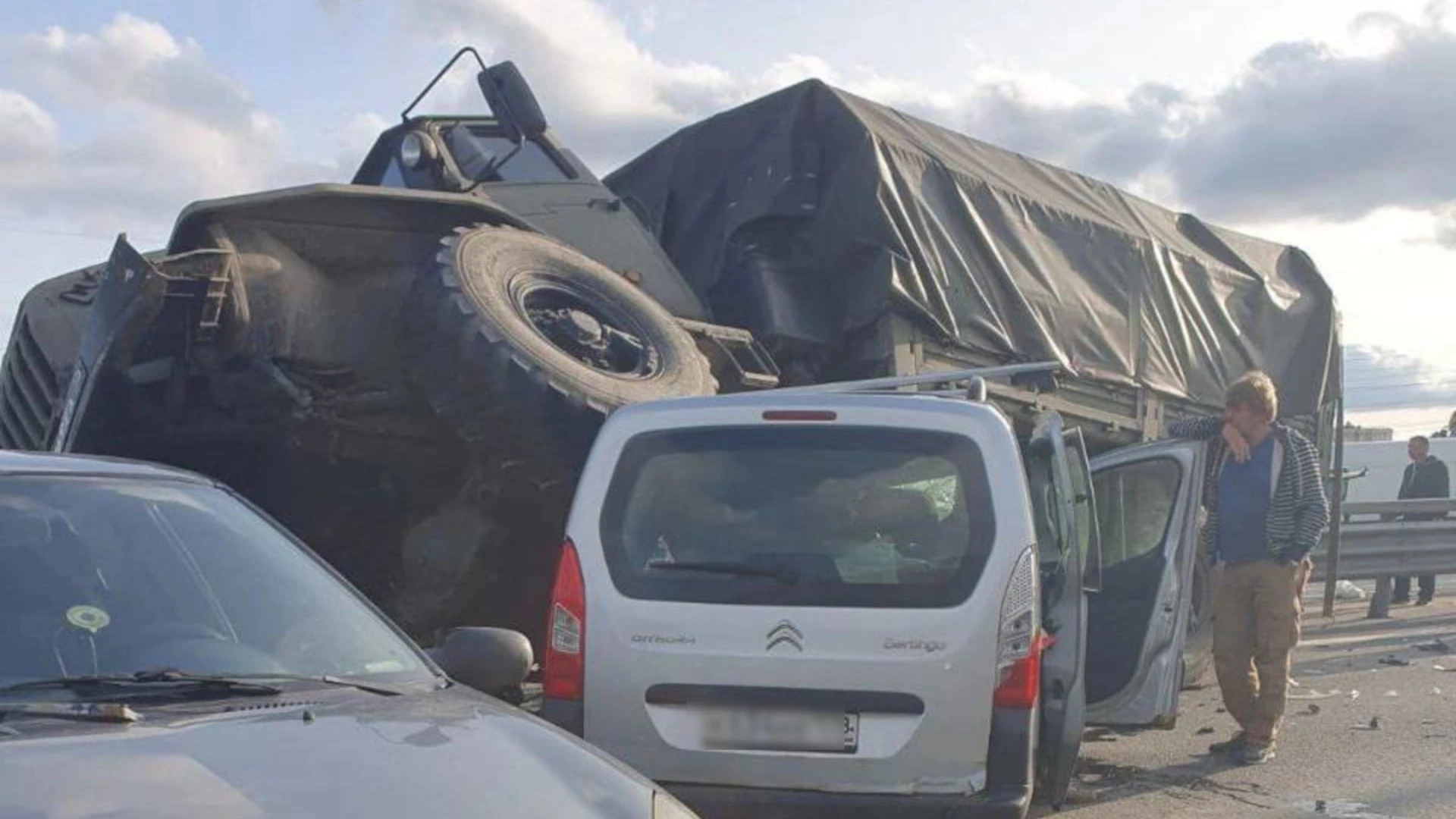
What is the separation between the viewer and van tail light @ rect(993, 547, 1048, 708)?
17.2ft

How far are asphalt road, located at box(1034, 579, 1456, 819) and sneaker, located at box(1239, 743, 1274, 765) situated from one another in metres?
0.05

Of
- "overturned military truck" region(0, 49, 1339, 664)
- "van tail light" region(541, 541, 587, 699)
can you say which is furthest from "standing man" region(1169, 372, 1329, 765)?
"van tail light" region(541, 541, 587, 699)

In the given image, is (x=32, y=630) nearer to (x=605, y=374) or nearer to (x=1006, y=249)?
(x=605, y=374)

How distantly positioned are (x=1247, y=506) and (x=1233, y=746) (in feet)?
3.83

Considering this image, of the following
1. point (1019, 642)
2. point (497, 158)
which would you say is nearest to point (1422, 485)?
point (497, 158)

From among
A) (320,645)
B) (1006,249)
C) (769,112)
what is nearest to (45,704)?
(320,645)

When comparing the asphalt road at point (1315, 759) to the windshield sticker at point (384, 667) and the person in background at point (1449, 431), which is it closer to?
the windshield sticker at point (384, 667)

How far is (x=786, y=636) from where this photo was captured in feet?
17.3

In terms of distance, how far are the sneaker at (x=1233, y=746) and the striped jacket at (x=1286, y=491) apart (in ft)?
2.91

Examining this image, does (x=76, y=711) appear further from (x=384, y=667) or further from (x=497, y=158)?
(x=497, y=158)

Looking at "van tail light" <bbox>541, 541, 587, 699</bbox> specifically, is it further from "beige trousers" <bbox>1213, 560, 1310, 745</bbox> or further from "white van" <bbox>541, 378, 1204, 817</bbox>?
"beige trousers" <bbox>1213, 560, 1310, 745</bbox>

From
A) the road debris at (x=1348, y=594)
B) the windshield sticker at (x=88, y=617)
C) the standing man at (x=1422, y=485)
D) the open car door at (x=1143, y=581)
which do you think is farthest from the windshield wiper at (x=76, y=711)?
the standing man at (x=1422, y=485)

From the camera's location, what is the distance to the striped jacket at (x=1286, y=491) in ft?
25.9

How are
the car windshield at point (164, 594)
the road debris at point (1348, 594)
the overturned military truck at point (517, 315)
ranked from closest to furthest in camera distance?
the car windshield at point (164, 594), the overturned military truck at point (517, 315), the road debris at point (1348, 594)
